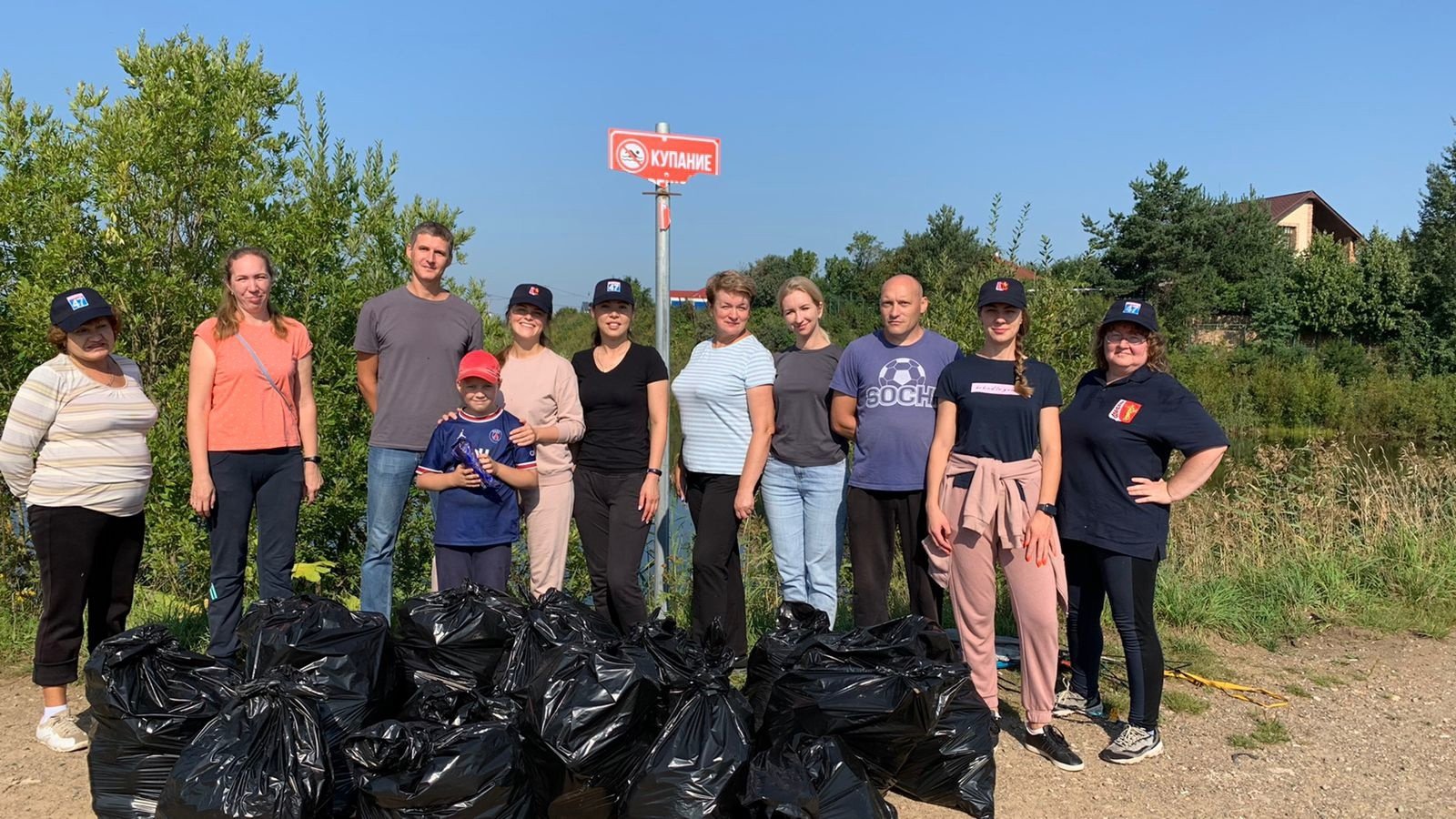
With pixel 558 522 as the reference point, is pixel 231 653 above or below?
below

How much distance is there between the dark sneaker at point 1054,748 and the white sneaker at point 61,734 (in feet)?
12.1

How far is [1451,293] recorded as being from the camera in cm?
2334

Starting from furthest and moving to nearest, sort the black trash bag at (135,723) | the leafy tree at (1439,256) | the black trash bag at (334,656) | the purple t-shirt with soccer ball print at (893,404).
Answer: the leafy tree at (1439,256)
the purple t-shirt with soccer ball print at (893,404)
the black trash bag at (334,656)
the black trash bag at (135,723)

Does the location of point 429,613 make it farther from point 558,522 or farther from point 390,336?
point 390,336

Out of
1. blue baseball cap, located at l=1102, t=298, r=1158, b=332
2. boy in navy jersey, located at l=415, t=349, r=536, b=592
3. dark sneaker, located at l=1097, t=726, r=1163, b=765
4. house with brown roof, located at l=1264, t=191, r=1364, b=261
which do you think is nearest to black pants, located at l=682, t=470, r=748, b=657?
boy in navy jersey, located at l=415, t=349, r=536, b=592

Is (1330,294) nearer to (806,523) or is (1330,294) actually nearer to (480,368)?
(806,523)

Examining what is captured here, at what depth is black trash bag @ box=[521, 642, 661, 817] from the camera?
280 centimetres

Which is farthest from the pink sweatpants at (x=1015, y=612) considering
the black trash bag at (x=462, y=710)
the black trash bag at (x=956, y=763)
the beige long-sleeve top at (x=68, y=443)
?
the beige long-sleeve top at (x=68, y=443)

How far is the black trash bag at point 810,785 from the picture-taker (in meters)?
2.64

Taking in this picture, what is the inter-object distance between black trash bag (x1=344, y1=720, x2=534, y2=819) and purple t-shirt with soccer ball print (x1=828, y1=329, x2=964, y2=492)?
1921mm

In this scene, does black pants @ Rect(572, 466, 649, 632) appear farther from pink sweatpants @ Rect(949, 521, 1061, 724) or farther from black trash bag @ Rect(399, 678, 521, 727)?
pink sweatpants @ Rect(949, 521, 1061, 724)

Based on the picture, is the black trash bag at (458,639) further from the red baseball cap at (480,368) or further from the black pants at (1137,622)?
the black pants at (1137,622)

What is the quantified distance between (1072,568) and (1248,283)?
29780 mm

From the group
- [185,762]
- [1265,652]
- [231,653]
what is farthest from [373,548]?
[1265,652]
